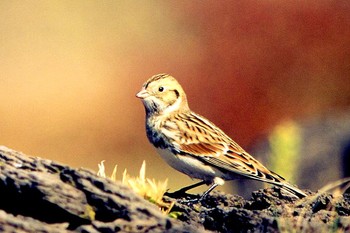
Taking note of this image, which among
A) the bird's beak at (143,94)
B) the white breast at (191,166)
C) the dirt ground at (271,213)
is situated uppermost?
the bird's beak at (143,94)

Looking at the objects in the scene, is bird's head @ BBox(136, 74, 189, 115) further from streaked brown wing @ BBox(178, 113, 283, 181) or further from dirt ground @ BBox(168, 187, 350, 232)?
dirt ground @ BBox(168, 187, 350, 232)

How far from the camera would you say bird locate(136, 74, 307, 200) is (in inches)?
260

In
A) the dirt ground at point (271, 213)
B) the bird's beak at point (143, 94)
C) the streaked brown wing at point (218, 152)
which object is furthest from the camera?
the bird's beak at point (143, 94)

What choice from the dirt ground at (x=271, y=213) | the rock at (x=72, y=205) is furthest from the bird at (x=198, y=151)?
the rock at (x=72, y=205)

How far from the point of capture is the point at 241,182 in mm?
8656

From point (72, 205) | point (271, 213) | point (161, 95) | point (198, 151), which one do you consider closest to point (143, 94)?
point (161, 95)

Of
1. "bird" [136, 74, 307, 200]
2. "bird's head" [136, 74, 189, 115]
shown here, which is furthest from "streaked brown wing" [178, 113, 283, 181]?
"bird's head" [136, 74, 189, 115]

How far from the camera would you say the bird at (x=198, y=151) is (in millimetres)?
6609

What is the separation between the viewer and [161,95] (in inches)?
282

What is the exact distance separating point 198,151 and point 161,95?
2.02 ft

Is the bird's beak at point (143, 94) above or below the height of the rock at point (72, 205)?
above

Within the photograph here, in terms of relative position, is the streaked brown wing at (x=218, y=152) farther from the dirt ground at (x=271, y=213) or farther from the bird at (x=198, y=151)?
the dirt ground at (x=271, y=213)

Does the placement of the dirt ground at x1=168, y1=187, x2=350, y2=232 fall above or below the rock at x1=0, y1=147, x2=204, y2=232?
above

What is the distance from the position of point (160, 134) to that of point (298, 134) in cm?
272
